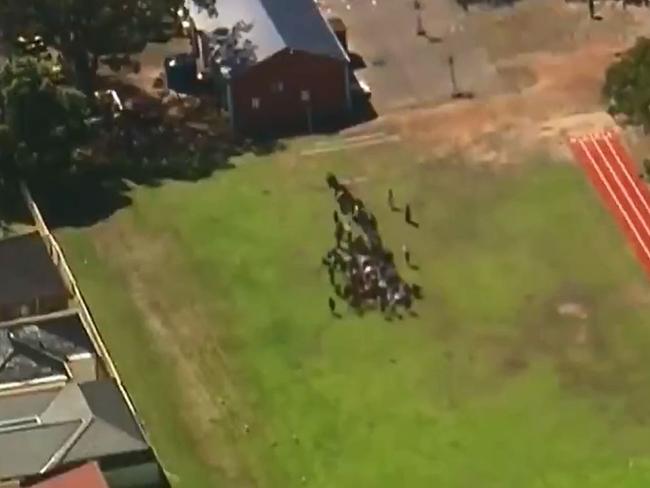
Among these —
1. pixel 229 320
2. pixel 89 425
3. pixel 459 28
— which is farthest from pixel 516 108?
pixel 89 425

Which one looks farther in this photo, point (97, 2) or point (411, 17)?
point (411, 17)

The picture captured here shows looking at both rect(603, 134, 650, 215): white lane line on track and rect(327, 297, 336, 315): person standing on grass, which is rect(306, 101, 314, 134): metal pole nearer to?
rect(603, 134, 650, 215): white lane line on track

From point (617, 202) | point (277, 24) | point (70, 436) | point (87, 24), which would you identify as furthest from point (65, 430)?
point (277, 24)

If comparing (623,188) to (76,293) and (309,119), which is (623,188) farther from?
(76,293)

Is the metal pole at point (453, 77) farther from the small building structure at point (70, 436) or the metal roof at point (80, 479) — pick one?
the metal roof at point (80, 479)

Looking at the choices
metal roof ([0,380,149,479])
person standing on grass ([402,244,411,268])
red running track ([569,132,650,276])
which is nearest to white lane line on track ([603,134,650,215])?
red running track ([569,132,650,276])

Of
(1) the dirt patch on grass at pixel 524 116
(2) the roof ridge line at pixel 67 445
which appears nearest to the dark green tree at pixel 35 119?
(1) the dirt patch on grass at pixel 524 116

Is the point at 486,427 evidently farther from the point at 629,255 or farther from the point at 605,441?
the point at 629,255
